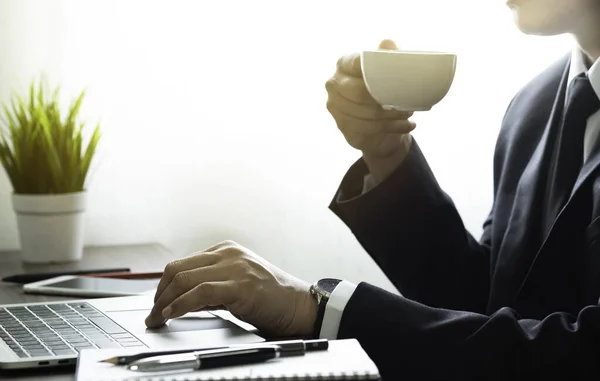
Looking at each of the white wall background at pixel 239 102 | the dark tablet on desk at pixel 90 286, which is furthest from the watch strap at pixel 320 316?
the white wall background at pixel 239 102

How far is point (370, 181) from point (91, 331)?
1.75 feet

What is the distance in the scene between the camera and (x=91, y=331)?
95 centimetres

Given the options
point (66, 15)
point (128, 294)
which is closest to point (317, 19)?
point (66, 15)

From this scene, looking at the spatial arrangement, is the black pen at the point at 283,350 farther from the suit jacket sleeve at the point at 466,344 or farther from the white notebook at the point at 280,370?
the suit jacket sleeve at the point at 466,344

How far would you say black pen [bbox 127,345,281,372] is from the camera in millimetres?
709

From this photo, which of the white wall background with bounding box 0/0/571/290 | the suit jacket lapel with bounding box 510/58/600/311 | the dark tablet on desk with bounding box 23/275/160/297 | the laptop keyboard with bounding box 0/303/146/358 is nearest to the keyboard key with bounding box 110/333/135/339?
the laptop keyboard with bounding box 0/303/146/358

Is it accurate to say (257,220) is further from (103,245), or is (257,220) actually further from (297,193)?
(103,245)

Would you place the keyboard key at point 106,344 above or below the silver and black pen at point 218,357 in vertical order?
below

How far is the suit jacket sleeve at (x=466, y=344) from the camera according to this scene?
931 mm

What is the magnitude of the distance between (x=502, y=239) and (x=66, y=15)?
3.10 ft

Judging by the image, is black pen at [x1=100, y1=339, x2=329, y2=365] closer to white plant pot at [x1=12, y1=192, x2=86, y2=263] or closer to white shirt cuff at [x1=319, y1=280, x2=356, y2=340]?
white shirt cuff at [x1=319, y1=280, x2=356, y2=340]

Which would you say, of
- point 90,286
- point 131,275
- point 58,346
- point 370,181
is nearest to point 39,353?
point 58,346

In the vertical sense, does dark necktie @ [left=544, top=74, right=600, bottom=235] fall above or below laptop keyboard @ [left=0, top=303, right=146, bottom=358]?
above

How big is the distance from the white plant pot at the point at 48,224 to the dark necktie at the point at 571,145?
2.52ft
